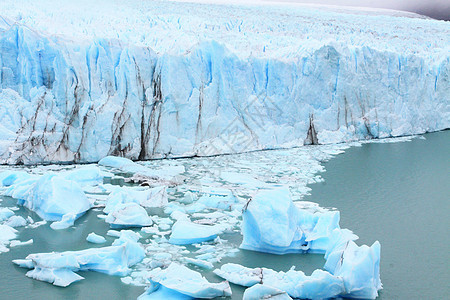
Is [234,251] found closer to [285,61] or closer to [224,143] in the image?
[224,143]

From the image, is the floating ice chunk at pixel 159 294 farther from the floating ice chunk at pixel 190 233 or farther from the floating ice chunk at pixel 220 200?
the floating ice chunk at pixel 220 200

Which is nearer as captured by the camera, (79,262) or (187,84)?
(79,262)

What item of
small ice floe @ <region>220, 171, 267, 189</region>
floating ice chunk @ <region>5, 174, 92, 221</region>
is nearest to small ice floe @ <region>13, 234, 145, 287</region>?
floating ice chunk @ <region>5, 174, 92, 221</region>

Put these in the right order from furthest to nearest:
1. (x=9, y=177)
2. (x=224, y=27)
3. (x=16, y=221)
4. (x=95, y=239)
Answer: (x=224, y=27), (x=9, y=177), (x=16, y=221), (x=95, y=239)

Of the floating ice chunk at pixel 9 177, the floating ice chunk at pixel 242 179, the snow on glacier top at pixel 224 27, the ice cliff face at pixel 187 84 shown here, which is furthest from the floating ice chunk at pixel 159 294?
the snow on glacier top at pixel 224 27

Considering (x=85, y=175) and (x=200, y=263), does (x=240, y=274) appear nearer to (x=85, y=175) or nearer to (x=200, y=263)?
(x=200, y=263)

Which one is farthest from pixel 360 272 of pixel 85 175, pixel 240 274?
pixel 85 175
